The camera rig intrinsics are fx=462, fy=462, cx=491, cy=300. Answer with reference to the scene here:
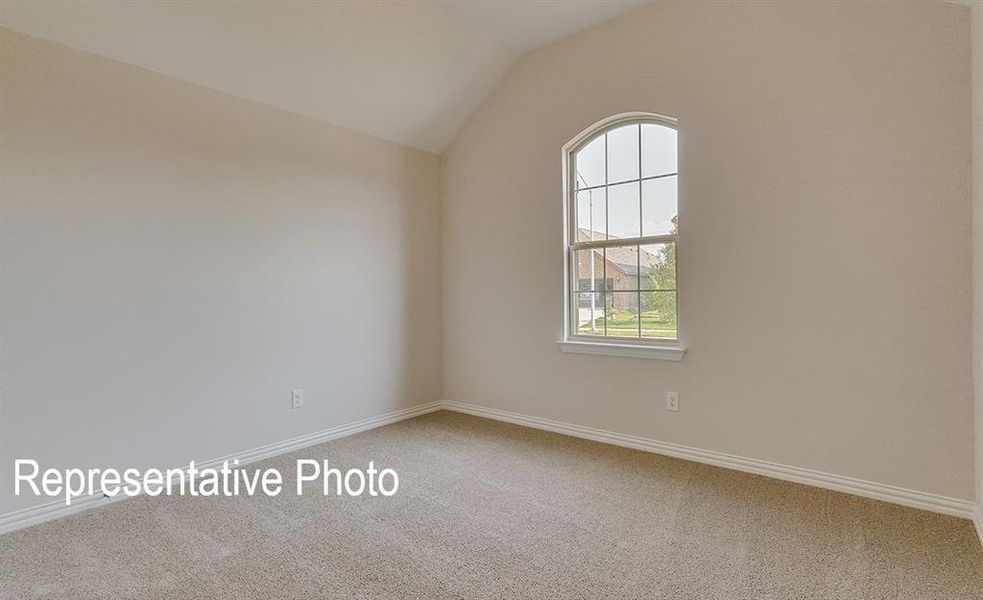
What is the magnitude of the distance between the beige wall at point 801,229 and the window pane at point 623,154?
0.58ft

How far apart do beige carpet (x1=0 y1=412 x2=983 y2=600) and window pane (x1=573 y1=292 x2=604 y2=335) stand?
1.06 metres

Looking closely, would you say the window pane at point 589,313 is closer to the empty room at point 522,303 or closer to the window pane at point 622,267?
the empty room at point 522,303

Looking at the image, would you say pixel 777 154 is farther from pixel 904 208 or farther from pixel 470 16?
pixel 470 16

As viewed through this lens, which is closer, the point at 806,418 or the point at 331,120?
the point at 806,418

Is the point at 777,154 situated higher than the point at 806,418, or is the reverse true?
the point at 777,154

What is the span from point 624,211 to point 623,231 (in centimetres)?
14

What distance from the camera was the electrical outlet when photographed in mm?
2934

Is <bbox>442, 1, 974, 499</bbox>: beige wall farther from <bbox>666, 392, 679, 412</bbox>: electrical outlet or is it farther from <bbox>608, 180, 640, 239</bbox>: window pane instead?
<bbox>608, 180, 640, 239</bbox>: window pane

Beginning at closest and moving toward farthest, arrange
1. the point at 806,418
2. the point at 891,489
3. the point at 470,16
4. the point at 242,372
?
1. the point at 891,489
2. the point at 806,418
3. the point at 242,372
4. the point at 470,16

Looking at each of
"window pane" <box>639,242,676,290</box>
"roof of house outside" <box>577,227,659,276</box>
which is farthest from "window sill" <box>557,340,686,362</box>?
"roof of house outside" <box>577,227,659,276</box>

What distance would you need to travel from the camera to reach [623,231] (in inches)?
128

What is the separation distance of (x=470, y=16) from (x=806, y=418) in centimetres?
325

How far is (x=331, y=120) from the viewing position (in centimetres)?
338

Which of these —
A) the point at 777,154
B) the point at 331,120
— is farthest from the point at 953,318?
the point at 331,120
